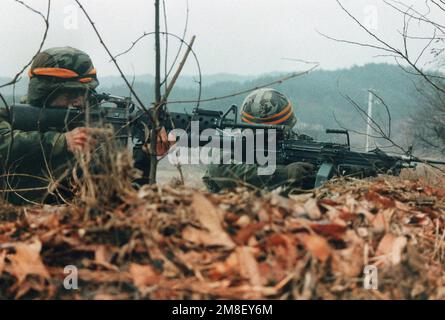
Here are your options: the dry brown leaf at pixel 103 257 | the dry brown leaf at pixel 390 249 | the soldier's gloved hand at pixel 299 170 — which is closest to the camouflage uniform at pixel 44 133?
the soldier's gloved hand at pixel 299 170

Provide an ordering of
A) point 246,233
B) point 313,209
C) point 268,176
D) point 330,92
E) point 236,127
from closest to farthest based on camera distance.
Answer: point 246,233
point 313,209
point 236,127
point 268,176
point 330,92

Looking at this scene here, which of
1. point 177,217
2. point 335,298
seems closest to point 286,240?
point 335,298

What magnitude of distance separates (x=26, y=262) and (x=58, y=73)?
3042 mm

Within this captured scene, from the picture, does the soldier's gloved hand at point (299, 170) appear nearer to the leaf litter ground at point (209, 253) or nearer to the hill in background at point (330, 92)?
→ the leaf litter ground at point (209, 253)

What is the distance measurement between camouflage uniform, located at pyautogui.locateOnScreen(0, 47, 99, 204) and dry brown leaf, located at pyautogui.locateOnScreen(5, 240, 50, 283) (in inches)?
100

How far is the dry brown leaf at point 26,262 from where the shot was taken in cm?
181

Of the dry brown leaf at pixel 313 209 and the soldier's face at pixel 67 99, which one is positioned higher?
the soldier's face at pixel 67 99

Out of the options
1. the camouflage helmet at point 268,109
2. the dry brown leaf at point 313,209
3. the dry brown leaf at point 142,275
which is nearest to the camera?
the dry brown leaf at point 142,275

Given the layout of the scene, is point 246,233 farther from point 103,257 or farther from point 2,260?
point 2,260

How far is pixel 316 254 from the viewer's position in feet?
5.88

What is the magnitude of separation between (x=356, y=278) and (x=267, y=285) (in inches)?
11.4

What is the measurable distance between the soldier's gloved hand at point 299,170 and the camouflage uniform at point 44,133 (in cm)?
197

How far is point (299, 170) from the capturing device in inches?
215

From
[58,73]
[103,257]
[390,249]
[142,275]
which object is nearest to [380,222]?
[390,249]
